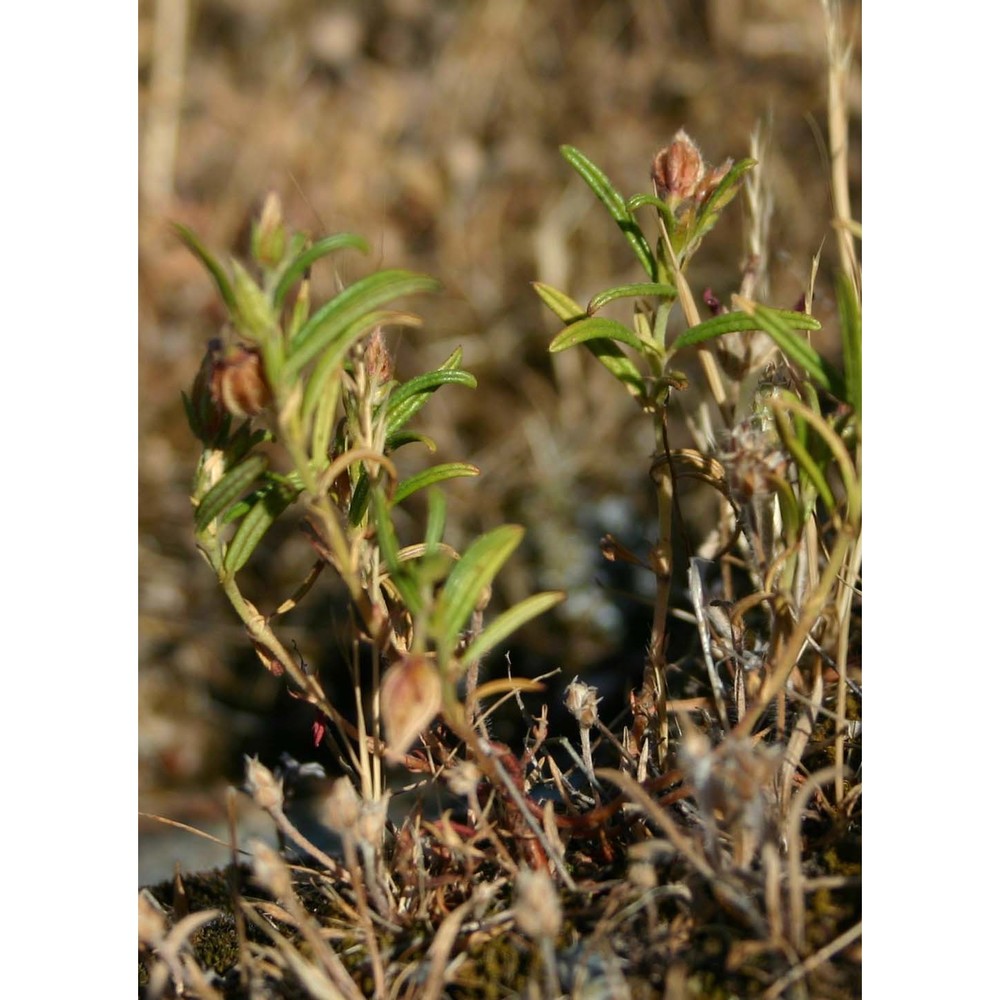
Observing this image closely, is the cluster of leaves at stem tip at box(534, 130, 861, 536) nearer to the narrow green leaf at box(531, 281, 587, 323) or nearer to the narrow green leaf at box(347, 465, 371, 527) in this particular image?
the narrow green leaf at box(531, 281, 587, 323)

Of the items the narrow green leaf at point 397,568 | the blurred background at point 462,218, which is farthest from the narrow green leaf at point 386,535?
the blurred background at point 462,218

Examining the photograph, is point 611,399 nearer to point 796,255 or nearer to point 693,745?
point 796,255

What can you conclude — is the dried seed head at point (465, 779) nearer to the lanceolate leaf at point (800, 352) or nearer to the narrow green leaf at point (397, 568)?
the narrow green leaf at point (397, 568)

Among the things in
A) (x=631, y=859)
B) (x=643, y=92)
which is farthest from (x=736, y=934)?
(x=643, y=92)

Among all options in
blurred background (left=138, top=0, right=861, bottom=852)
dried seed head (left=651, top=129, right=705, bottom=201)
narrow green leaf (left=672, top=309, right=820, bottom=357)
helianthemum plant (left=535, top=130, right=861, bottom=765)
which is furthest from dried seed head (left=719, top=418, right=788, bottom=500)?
blurred background (left=138, top=0, right=861, bottom=852)

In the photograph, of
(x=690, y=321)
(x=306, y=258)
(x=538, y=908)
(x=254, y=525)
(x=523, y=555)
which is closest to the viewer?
(x=538, y=908)

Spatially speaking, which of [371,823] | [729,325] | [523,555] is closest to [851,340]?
[729,325]

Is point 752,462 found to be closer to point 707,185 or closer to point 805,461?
point 805,461

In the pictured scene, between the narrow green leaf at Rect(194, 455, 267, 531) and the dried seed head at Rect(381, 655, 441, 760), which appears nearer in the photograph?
the dried seed head at Rect(381, 655, 441, 760)
